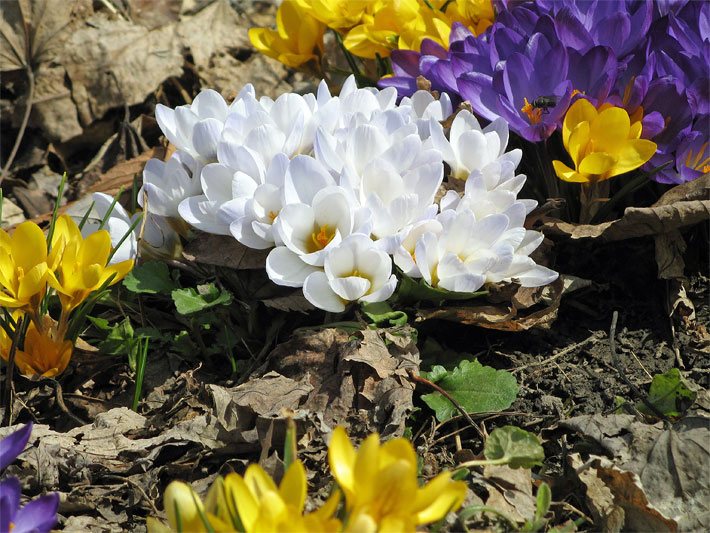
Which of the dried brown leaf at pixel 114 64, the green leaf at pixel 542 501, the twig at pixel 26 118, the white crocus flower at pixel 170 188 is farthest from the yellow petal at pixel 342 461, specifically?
the dried brown leaf at pixel 114 64

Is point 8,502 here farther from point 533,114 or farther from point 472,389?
point 533,114

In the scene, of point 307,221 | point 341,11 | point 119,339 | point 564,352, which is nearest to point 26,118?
point 341,11

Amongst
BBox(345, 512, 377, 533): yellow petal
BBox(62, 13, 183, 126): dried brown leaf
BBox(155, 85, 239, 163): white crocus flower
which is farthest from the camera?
BBox(62, 13, 183, 126): dried brown leaf

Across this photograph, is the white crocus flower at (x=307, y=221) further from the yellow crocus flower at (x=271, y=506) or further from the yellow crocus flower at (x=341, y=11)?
the yellow crocus flower at (x=341, y=11)

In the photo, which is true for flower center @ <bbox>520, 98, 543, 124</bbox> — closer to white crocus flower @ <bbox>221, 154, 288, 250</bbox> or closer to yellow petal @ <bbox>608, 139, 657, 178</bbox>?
yellow petal @ <bbox>608, 139, 657, 178</bbox>

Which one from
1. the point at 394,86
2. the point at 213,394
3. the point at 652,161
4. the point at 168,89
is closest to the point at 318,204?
the point at 213,394

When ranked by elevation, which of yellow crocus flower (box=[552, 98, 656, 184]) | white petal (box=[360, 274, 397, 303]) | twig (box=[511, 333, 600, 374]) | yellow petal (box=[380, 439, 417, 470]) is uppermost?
yellow crocus flower (box=[552, 98, 656, 184])

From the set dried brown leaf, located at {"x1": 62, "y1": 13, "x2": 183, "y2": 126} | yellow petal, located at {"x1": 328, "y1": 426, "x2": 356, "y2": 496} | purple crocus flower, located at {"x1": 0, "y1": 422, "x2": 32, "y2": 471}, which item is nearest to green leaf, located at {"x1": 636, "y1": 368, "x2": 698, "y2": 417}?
yellow petal, located at {"x1": 328, "y1": 426, "x2": 356, "y2": 496}
